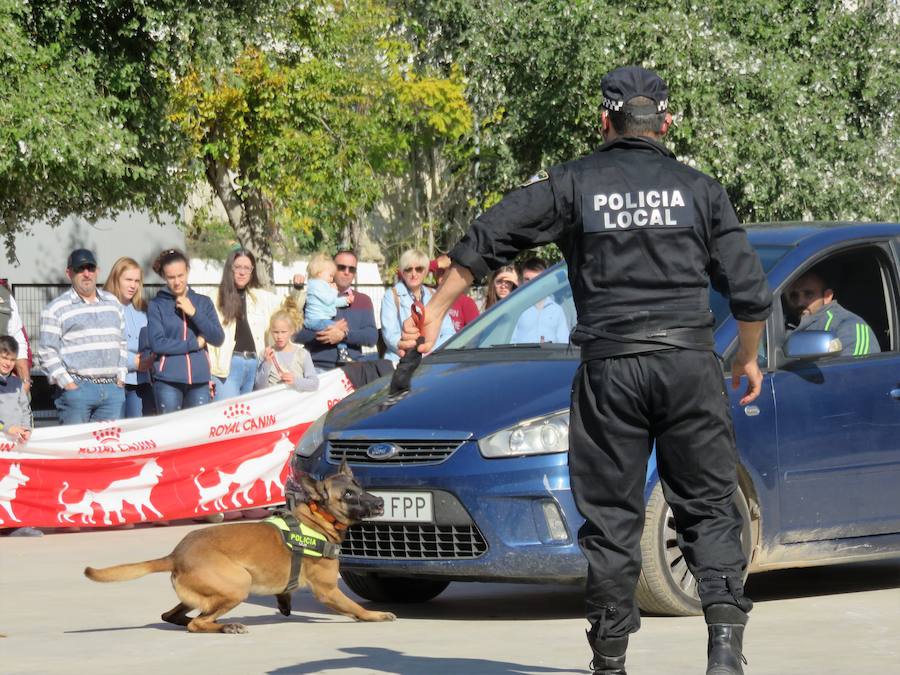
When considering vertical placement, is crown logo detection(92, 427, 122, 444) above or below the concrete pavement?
above

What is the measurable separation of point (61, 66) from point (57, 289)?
5.07 metres

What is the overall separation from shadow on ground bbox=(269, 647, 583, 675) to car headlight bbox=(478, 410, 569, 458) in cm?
98

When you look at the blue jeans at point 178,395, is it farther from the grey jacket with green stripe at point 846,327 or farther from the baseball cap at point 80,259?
the grey jacket with green stripe at point 846,327

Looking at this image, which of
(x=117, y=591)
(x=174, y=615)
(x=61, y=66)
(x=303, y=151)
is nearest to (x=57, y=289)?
(x=61, y=66)

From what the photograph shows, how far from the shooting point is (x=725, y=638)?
17.1 feet

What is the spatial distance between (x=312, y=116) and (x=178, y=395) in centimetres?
2224

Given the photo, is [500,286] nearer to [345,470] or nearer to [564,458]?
[345,470]

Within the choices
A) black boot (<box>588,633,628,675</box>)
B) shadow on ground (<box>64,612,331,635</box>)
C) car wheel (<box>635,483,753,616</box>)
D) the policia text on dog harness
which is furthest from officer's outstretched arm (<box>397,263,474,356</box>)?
shadow on ground (<box>64,612,331,635</box>)

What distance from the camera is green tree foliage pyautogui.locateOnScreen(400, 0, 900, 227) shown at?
27.4 meters

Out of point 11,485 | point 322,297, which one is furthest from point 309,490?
point 322,297

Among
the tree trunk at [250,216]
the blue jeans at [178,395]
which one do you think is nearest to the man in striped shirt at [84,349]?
the blue jeans at [178,395]

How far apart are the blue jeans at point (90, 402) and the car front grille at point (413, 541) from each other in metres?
5.26

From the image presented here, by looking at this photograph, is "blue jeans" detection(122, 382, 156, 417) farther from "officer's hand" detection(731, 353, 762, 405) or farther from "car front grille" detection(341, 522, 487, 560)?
"officer's hand" detection(731, 353, 762, 405)

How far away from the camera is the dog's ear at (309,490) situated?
7312 mm
